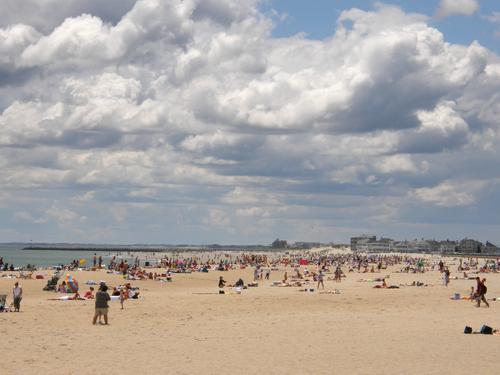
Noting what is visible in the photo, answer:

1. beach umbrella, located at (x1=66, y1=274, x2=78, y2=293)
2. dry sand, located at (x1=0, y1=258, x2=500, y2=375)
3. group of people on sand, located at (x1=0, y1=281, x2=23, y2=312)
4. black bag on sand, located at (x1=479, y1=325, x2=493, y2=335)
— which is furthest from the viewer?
beach umbrella, located at (x1=66, y1=274, x2=78, y2=293)

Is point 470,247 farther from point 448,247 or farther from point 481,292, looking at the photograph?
point 481,292

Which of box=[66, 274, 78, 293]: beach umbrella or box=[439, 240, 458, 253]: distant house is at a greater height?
box=[439, 240, 458, 253]: distant house

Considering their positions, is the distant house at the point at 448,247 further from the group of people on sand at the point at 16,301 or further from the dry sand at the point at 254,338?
the group of people on sand at the point at 16,301

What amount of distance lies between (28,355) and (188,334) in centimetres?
473

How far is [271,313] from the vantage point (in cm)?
2278

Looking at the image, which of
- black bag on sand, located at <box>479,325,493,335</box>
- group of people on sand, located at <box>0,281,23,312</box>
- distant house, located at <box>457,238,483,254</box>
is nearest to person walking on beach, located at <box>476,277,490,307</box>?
black bag on sand, located at <box>479,325,493,335</box>

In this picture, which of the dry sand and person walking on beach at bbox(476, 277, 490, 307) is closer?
the dry sand

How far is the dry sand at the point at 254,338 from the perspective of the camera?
1261 centimetres

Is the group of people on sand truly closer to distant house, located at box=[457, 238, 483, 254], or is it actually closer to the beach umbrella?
the beach umbrella

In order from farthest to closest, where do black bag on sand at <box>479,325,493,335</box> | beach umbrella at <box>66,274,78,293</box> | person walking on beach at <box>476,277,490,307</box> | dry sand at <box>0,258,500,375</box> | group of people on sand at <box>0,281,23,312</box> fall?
beach umbrella at <box>66,274,78,293</box> < person walking on beach at <box>476,277,490,307</box> < group of people on sand at <box>0,281,23,312</box> < black bag on sand at <box>479,325,493,335</box> < dry sand at <box>0,258,500,375</box>

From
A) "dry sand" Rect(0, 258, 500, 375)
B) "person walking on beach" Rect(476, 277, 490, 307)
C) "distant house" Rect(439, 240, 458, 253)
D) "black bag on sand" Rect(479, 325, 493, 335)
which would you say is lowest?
"dry sand" Rect(0, 258, 500, 375)

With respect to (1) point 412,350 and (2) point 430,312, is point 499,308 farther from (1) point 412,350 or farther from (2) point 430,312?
(1) point 412,350

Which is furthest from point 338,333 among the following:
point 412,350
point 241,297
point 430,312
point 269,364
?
point 241,297

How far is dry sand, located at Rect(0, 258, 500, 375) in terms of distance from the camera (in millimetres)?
12609
